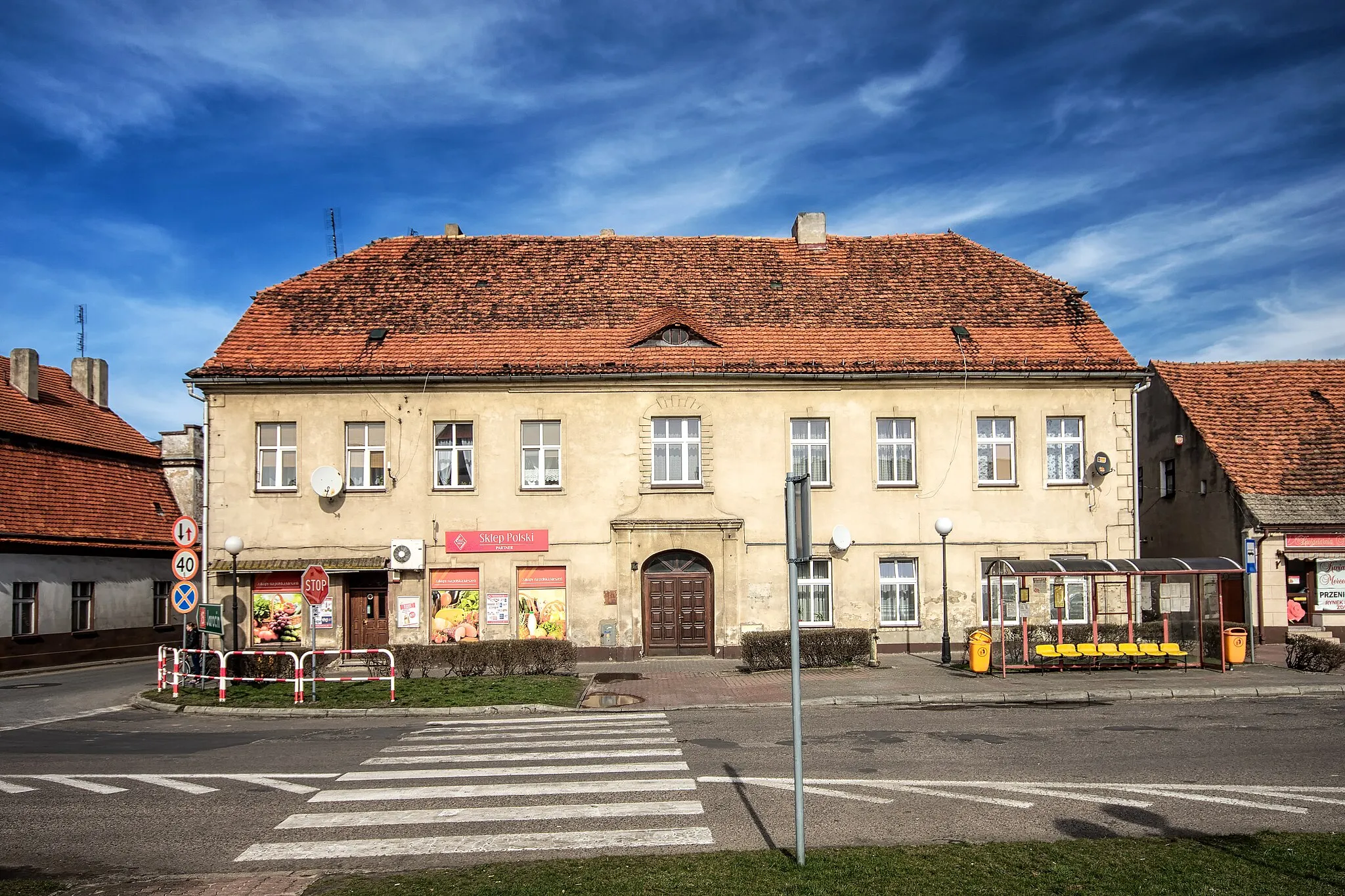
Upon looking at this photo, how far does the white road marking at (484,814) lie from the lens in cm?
953

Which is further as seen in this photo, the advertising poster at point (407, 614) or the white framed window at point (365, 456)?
the white framed window at point (365, 456)

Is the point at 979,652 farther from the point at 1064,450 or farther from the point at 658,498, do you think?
the point at 658,498

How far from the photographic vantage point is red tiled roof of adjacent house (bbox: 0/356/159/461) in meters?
32.5

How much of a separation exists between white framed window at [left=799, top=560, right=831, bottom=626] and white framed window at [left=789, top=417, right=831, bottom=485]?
2231mm

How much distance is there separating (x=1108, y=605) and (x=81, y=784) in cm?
2242

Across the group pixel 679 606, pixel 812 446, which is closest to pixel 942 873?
pixel 679 606

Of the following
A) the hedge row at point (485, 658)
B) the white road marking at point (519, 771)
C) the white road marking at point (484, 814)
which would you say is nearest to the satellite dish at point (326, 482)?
the hedge row at point (485, 658)

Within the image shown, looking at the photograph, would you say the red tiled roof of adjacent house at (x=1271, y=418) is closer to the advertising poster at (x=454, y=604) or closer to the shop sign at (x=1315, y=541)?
the shop sign at (x=1315, y=541)

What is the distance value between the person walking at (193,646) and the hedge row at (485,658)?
4173 mm

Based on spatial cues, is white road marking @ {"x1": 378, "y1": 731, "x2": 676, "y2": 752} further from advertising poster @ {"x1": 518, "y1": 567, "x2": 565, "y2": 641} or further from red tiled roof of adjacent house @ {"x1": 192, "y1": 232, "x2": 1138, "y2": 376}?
red tiled roof of adjacent house @ {"x1": 192, "y1": 232, "x2": 1138, "y2": 376}

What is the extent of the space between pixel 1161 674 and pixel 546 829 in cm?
1530

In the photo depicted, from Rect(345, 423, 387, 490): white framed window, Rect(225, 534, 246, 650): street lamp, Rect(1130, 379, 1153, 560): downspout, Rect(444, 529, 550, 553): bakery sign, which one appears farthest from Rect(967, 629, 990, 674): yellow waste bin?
Rect(225, 534, 246, 650): street lamp

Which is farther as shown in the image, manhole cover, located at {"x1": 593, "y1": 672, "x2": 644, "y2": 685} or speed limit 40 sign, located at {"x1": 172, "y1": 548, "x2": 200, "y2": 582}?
manhole cover, located at {"x1": 593, "y1": 672, "x2": 644, "y2": 685}

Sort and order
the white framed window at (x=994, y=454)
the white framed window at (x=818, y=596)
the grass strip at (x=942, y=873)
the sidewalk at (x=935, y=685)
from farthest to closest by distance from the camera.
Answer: the white framed window at (x=994, y=454)
the white framed window at (x=818, y=596)
the sidewalk at (x=935, y=685)
the grass strip at (x=942, y=873)
